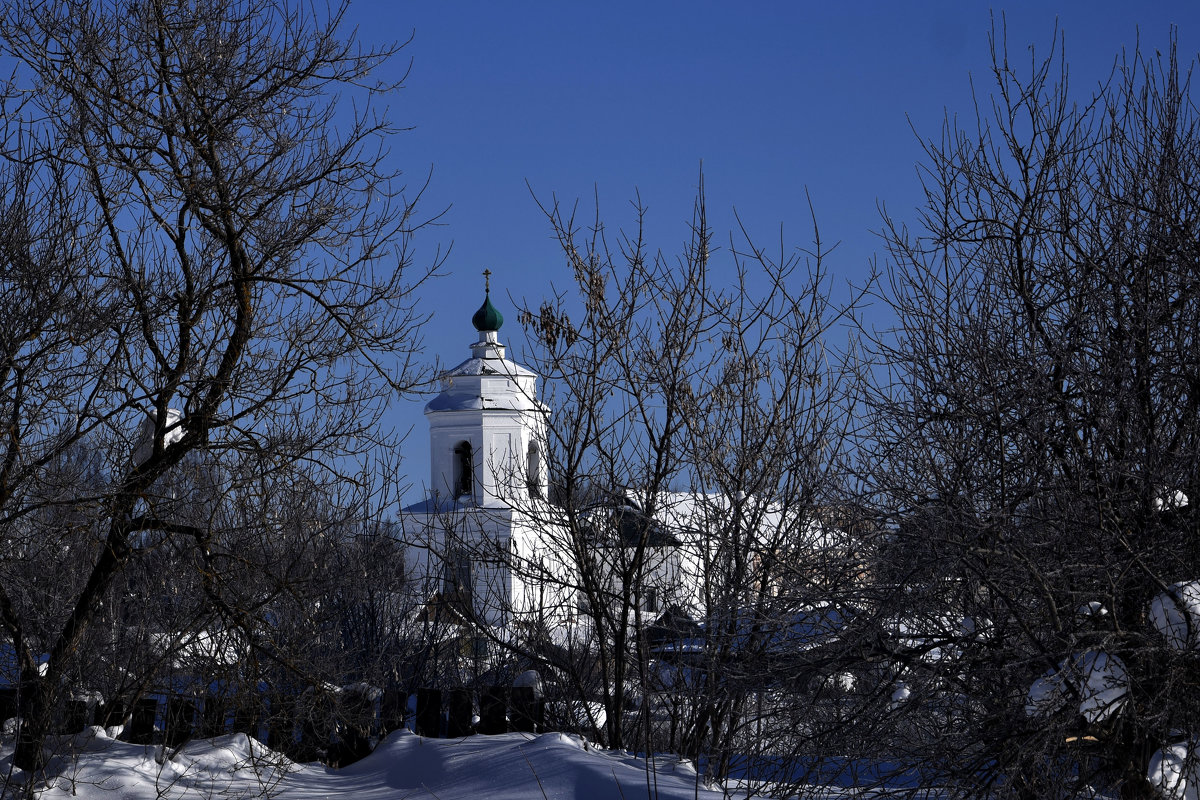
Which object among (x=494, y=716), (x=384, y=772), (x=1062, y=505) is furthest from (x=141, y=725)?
(x=1062, y=505)

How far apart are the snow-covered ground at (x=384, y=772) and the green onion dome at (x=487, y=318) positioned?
37211mm

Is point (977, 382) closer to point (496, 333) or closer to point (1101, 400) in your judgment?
point (1101, 400)

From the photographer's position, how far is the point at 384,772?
7.32 metres

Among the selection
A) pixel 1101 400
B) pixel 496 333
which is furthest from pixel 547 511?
pixel 496 333

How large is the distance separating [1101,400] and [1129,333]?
0.33 m

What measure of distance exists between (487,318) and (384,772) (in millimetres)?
37772

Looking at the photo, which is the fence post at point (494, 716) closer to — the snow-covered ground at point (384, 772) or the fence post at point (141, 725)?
the snow-covered ground at point (384, 772)

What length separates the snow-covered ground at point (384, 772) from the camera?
6.26m

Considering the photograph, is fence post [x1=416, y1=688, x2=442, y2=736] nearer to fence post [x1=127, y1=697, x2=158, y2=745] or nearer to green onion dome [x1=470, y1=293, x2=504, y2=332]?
fence post [x1=127, y1=697, x2=158, y2=745]

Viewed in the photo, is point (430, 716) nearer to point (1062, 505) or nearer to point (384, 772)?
point (384, 772)

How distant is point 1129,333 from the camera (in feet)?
16.1

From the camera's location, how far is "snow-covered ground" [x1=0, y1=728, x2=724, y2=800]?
6262mm

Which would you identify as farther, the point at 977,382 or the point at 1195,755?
the point at 977,382

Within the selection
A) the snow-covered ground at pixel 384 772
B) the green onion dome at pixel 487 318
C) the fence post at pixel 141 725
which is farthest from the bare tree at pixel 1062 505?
the green onion dome at pixel 487 318
